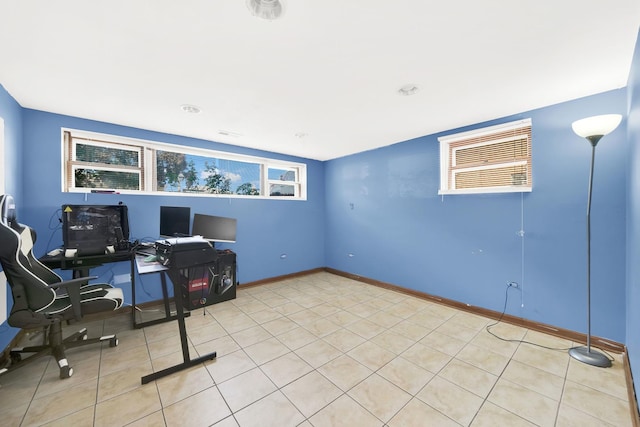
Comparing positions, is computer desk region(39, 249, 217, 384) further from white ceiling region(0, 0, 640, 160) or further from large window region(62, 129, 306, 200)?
white ceiling region(0, 0, 640, 160)

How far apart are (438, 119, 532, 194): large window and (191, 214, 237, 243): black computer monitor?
3245 mm

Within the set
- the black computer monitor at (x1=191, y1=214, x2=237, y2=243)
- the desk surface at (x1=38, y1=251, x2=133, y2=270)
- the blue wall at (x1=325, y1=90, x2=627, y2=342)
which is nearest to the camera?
the blue wall at (x1=325, y1=90, x2=627, y2=342)

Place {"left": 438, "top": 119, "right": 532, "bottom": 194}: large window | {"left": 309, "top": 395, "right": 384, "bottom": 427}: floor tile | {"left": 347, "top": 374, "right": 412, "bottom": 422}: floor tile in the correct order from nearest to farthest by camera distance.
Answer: {"left": 309, "top": 395, "right": 384, "bottom": 427}: floor tile → {"left": 347, "top": 374, "right": 412, "bottom": 422}: floor tile → {"left": 438, "top": 119, "right": 532, "bottom": 194}: large window

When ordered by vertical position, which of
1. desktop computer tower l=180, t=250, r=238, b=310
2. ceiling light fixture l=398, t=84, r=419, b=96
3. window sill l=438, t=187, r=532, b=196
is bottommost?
desktop computer tower l=180, t=250, r=238, b=310

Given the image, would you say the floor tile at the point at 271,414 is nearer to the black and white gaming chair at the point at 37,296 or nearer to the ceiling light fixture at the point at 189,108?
the black and white gaming chair at the point at 37,296

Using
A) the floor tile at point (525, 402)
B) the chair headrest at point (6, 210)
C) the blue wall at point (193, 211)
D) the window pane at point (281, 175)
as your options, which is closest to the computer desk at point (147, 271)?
the blue wall at point (193, 211)

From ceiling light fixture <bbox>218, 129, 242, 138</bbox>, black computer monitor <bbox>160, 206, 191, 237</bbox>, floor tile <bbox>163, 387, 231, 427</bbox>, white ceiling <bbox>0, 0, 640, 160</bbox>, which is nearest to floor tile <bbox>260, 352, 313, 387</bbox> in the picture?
floor tile <bbox>163, 387, 231, 427</bbox>

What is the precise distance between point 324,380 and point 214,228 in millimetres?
2698

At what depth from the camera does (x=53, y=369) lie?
214 cm

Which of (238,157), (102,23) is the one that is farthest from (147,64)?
(238,157)

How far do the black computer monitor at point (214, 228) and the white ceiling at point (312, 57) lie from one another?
146cm

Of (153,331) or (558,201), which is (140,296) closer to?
(153,331)

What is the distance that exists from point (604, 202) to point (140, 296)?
5.53 metres

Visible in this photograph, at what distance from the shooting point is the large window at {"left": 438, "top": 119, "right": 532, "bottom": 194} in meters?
2.93
